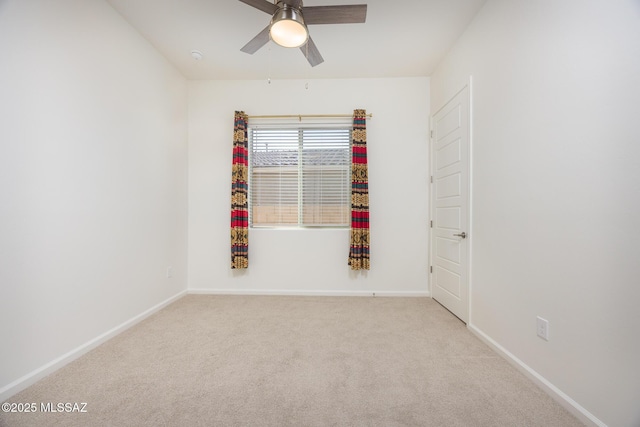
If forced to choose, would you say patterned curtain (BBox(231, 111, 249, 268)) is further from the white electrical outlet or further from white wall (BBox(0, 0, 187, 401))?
the white electrical outlet

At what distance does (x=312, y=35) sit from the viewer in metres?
2.44

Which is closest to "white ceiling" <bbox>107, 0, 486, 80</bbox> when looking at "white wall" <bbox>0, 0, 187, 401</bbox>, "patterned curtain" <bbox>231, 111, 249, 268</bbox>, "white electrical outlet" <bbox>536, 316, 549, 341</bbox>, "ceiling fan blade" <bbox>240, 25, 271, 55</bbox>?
"white wall" <bbox>0, 0, 187, 401</bbox>

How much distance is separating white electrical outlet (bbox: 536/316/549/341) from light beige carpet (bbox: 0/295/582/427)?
32cm

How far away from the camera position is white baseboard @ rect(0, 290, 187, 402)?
144cm

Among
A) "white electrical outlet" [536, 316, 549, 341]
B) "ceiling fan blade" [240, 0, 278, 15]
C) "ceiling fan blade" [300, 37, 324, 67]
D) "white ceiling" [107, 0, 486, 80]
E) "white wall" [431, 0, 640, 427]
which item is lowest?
"white electrical outlet" [536, 316, 549, 341]

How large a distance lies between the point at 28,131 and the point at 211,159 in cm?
185

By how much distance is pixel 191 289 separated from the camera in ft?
10.9

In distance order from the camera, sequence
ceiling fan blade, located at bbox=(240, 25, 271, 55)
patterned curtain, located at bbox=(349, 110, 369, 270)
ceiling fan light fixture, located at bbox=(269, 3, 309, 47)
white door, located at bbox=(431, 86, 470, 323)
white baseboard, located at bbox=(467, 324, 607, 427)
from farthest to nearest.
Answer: patterned curtain, located at bbox=(349, 110, 369, 270) < white door, located at bbox=(431, 86, 470, 323) < ceiling fan blade, located at bbox=(240, 25, 271, 55) < ceiling fan light fixture, located at bbox=(269, 3, 309, 47) < white baseboard, located at bbox=(467, 324, 607, 427)

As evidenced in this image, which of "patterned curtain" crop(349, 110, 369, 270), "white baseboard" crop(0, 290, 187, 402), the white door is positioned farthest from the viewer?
"patterned curtain" crop(349, 110, 369, 270)

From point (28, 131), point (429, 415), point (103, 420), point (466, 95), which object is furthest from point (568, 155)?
point (28, 131)

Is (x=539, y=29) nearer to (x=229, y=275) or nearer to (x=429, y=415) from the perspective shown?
(x=429, y=415)

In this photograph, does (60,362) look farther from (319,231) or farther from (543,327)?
(543,327)

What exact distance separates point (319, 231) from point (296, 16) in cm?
229

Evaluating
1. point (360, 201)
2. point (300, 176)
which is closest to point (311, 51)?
point (300, 176)
